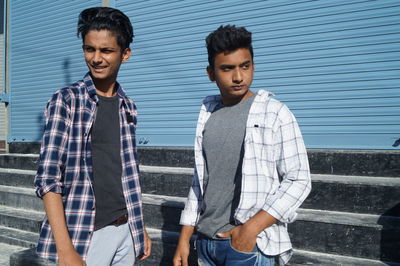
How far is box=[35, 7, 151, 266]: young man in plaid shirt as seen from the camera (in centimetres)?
166

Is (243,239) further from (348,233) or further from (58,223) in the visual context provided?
(348,233)

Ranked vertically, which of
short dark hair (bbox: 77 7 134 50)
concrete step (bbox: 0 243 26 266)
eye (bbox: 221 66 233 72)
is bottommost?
concrete step (bbox: 0 243 26 266)

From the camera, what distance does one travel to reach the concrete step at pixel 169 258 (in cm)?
307

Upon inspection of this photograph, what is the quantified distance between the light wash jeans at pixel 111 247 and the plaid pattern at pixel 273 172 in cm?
75

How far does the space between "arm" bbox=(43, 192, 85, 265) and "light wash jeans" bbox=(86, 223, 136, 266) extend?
0.83ft

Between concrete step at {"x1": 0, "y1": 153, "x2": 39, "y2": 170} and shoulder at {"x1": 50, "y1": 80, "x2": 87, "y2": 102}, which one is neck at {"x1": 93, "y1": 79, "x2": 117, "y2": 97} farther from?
concrete step at {"x1": 0, "y1": 153, "x2": 39, "y2": 170}

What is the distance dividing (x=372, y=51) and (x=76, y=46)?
6271 millimetres

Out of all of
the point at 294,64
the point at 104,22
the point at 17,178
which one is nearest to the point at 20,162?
the point at 17,178

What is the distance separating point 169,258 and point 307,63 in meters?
3.44

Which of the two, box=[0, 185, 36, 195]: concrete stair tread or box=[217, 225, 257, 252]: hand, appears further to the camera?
box=[0, 185, 36, 195]: concrete stair tread

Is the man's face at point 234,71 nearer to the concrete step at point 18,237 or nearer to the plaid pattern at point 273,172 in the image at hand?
the plaid pattern at point 273,172

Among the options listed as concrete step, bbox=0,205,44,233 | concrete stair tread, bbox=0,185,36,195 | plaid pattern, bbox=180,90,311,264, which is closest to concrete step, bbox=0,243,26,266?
concrete step, bbox=0,205,44,233

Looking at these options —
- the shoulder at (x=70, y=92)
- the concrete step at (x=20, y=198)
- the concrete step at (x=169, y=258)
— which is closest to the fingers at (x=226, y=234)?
the shoulder at (x=70, y=92)

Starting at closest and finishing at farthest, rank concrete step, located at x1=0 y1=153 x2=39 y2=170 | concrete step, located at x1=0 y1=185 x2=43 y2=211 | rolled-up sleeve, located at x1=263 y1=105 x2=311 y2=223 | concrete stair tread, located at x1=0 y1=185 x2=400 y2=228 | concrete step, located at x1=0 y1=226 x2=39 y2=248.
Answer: rolled-up sleeve, located at x1=263 y1=105 x2=311 y2=223 → concrete stair tread, located at x1=0 y1=185 x2=400 y2=228 → concrete step, located at x1=0 y1=226 x2=39 y2=248 → concrete step, located at x1=0 y1=185 x2=43 y2=211 → concrete step, located at x1=0 y1=153 x2=39 y2=170
